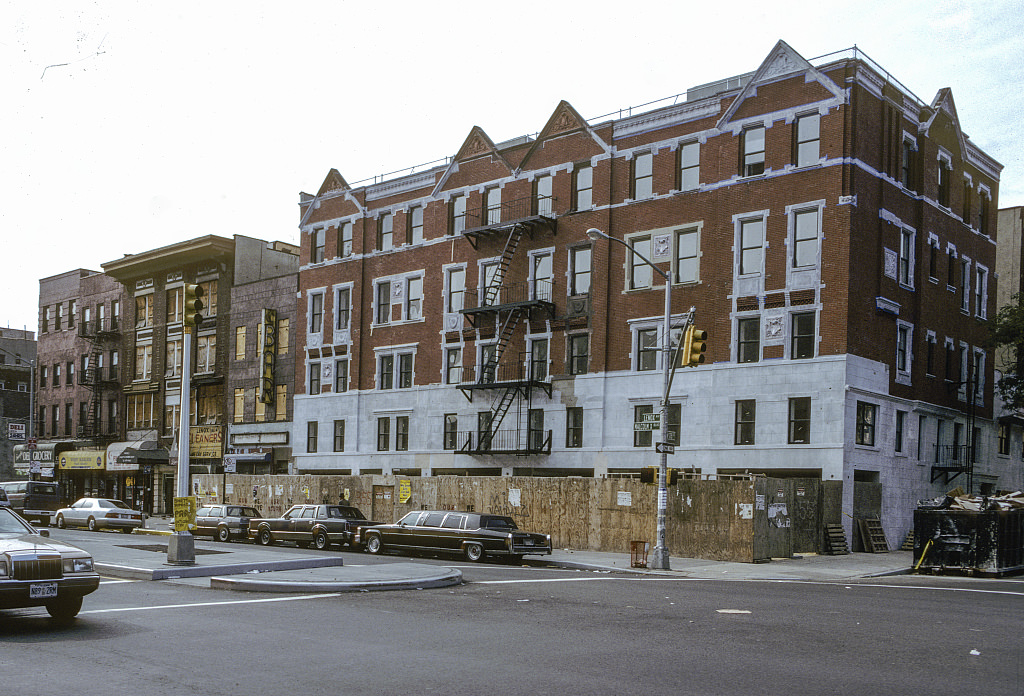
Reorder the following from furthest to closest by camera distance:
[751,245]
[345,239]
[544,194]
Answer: [345,239]
[544,194]
[751,245]

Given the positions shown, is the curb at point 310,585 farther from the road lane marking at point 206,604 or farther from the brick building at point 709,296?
the brick building at point 709,296

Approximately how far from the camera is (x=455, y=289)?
153ft

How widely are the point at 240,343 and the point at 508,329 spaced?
2014 centimetres

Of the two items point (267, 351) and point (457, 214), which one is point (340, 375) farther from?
point (457, 214)

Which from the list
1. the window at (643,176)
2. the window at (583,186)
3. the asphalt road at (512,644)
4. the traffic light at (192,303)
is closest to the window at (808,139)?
the window at (643,176)

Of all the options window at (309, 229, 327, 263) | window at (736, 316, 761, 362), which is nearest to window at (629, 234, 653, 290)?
window at (736, 316, 761, 362)

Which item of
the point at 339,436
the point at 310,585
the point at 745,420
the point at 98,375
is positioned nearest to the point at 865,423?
the point at 745,420

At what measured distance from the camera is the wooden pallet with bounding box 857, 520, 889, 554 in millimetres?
33656

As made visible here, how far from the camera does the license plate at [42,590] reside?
12531 millimetres

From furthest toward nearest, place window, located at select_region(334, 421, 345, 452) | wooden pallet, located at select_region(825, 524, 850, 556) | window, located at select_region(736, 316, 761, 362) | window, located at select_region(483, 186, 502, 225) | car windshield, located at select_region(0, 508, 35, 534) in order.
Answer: window, located at select_region(334, 421, 345, 452)
window, located at select_region(483, 186, 502, 225)
window, located at select_region(736, 316, 761, 362)
wooden pallet, located at select_region(825, 524, 850, 556)
car windshield, located at select_region(0, 508, 35, 534)

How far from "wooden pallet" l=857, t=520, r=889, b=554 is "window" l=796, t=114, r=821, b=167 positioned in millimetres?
12962

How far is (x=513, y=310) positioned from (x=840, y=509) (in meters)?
16.7

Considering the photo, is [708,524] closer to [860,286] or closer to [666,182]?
[860,286]

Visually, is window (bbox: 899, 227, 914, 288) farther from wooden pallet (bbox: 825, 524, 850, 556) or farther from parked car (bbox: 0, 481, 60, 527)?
parked car (bbox: 0, 481, 60, 527)
